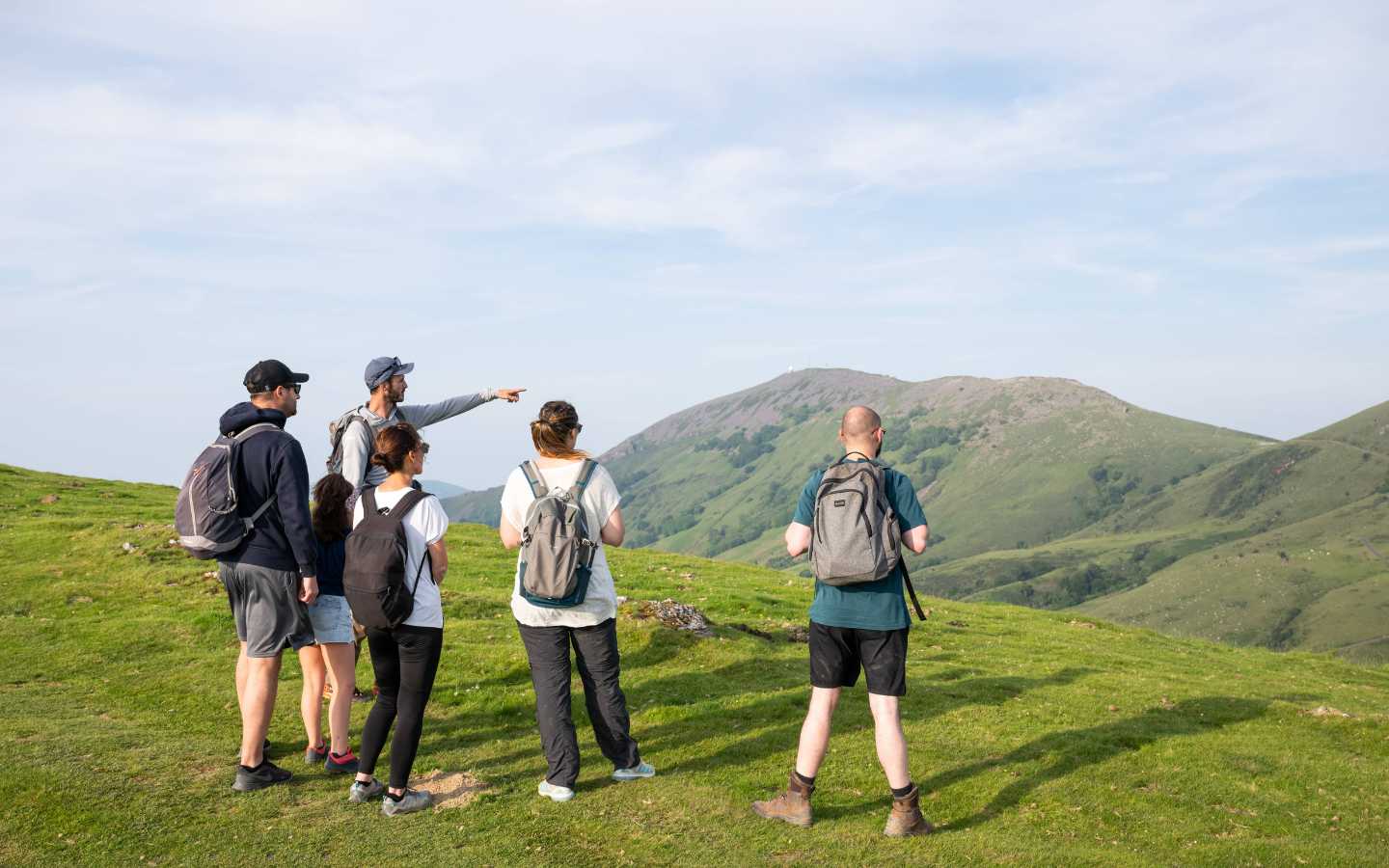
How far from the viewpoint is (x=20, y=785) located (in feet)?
29.9

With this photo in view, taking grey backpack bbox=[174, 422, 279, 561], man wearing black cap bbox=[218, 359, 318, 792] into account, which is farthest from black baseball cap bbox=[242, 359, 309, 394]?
grey backpack bbox=[174, 422, 279, 561]

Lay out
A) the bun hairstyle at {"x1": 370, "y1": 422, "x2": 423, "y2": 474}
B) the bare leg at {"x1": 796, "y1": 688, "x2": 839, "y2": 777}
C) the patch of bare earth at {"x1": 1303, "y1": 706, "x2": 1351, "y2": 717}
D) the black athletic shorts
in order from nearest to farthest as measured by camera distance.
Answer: the black athletic shorts < the bare leg at {"x1": 796, "y1": 688, "x2": 839, "y2": 777} < the bun hairstyle at {"x1": 370, "y1": 422, "x2": 423, "y2": 474} < the patch of bare earth at {"x1": 1303, "y1": 706, "x2": 1351, "y2": 717}

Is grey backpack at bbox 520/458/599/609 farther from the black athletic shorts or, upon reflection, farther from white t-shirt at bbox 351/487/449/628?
the black athletic shorts

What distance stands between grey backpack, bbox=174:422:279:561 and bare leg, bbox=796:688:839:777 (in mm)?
5453

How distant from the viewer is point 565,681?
9.24 metres

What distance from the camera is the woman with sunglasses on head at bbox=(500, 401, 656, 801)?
29.6ft

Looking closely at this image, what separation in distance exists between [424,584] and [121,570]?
16.6 metres

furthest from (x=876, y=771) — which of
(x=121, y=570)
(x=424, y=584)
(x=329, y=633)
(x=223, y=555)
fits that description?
(x=121, y=570)

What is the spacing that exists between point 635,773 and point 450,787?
1846mm

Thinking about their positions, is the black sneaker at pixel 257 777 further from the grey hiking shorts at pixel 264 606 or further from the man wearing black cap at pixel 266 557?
the grey hiking shorts at pixel 264 606

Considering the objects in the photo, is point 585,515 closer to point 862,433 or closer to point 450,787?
point 862,433

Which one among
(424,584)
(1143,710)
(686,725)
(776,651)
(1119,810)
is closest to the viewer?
(424,584)

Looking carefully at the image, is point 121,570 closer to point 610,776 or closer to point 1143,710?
point 610,776

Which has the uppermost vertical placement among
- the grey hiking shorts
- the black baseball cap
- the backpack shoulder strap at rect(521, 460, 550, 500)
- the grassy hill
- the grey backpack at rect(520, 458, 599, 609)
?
the black baseball cap
